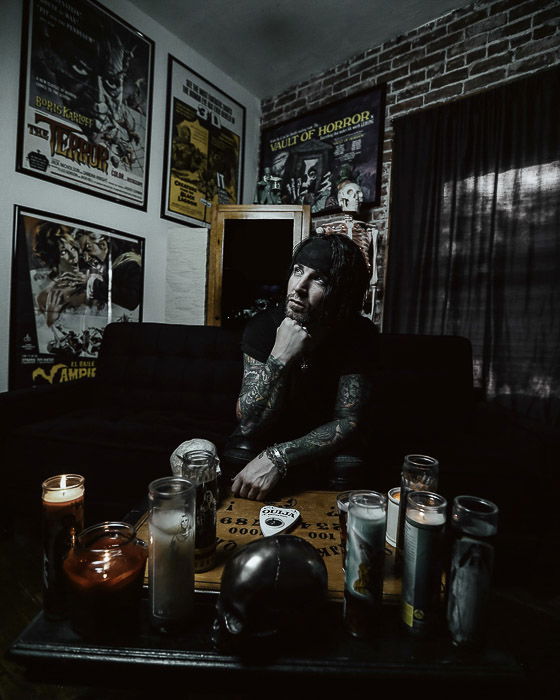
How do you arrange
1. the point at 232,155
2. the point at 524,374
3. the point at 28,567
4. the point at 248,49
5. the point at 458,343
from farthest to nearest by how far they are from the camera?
the point at 232,155
the point at 248,49
the point at 524,374
the point at 458,343
the point at 28,567

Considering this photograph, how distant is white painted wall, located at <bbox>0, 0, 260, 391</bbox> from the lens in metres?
2.21

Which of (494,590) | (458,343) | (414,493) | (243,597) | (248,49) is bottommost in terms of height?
(494,590)

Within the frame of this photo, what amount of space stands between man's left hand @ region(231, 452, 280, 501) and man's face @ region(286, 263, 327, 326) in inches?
19.7

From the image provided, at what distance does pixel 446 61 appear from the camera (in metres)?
2.74

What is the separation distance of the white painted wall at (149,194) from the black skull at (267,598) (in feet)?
7.77

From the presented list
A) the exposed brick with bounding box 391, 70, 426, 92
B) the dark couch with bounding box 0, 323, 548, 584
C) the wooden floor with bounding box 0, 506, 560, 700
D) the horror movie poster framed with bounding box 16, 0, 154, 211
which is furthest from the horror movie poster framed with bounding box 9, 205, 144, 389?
the exposed brick with bounding box 391, 70, 426, 92

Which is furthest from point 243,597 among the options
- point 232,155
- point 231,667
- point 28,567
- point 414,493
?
point 232,155

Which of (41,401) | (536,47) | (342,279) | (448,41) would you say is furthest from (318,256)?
(448,41)

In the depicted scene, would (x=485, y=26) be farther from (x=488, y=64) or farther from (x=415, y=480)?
(x=415, y=480)

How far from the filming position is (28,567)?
1.46 m

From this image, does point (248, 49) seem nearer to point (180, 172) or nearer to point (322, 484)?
point (180, 172)

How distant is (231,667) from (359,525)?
0.27m

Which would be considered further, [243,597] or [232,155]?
[232,155]

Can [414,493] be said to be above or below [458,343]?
below
